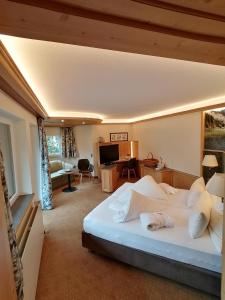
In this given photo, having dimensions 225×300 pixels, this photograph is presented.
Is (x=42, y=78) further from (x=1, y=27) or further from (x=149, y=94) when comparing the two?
(x=149, y=94)

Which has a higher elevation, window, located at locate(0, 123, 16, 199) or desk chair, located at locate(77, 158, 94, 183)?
window, located at locate(0, 123, 16, 199)

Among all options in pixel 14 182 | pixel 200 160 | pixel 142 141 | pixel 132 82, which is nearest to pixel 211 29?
pixel 132 82

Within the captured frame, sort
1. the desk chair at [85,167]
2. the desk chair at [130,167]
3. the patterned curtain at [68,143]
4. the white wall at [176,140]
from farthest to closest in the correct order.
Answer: the patterned curtain at [68,143] → the desk chair at [85,167] → the desk chair at [130,167] → the white wall at [176,140]

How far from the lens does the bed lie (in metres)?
1.86

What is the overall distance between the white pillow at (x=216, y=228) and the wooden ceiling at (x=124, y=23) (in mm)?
1769

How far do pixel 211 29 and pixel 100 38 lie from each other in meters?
0.54

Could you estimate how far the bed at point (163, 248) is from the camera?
1.86 m

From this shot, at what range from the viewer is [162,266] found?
2055 mm

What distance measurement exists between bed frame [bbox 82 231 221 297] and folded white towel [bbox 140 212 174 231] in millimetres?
315

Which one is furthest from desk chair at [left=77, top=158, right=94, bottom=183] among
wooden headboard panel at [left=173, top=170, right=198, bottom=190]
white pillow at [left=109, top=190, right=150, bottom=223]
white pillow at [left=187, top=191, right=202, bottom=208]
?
white pillow at [left=187, top=191, right=202, bottom=208]

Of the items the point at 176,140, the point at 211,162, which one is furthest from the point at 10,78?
the point at 176,140

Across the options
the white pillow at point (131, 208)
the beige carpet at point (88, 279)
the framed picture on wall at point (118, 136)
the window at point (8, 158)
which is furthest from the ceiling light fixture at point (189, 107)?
the window at point (8, 158)

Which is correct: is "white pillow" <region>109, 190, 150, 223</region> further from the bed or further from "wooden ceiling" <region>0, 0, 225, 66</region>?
"wooden ceiling" <region>0, 0, 225, 66</region>

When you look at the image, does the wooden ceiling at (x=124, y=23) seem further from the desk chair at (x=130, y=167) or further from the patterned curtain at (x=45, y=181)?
the desk chair at (x=130, y=167)
